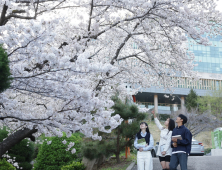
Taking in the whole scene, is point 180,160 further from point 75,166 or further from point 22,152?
point 22,152

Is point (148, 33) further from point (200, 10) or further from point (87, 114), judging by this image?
point (87, 114)

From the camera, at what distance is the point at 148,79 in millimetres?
10898

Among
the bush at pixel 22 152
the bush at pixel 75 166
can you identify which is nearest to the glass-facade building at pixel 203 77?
the bush at pixel 22 152

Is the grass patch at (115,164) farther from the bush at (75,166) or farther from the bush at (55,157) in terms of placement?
the bush at (55,157)

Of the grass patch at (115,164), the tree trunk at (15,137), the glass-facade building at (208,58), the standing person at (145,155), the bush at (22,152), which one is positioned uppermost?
the glass-facade building at (208,58)

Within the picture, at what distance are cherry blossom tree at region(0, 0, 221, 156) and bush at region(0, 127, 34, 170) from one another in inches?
132

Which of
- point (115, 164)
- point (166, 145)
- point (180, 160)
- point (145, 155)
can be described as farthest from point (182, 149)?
point (115, 164)

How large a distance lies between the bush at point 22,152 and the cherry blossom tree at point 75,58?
3.35 metres

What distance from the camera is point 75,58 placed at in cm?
518

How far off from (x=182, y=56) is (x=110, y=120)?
4572 millimetres

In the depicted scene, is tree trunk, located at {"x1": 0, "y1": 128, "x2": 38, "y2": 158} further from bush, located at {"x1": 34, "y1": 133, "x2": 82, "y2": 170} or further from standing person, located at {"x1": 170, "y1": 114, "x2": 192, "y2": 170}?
bush, located at {"x1": 34, "y1": 133, "x2": 82, "y2": 170}

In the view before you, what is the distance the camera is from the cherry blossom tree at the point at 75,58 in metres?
3.48

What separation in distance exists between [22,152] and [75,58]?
687 centimetres

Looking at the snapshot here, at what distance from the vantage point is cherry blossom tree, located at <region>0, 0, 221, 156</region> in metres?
3.48
